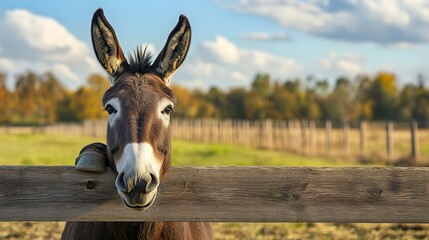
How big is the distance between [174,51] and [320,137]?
146 feet

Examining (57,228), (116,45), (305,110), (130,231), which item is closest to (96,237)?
(130,231)

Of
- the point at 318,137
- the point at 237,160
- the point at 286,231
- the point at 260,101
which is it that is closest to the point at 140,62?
the point at 286,231

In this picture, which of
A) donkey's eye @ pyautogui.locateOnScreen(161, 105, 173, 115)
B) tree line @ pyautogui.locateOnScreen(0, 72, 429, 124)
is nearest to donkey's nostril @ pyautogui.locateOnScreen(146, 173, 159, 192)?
donkey's eye @ pyautogui.locateOnScreen(161, 105, 173, 115)

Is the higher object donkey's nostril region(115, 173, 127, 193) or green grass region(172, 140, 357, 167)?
donkey's nostril region(115, 173, 127, 193)

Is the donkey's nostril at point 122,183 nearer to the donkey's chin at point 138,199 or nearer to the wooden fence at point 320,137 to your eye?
the donkey's chin at point 138,199

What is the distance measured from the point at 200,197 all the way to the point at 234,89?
91.7 m

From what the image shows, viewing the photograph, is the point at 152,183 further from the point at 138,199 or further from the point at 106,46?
the point at 106,46

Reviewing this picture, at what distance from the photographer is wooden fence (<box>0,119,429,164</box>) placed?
956 inches

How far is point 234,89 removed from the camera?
94875 millimetres

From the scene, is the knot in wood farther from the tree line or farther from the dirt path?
the tree line

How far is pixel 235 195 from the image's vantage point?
3.49 m

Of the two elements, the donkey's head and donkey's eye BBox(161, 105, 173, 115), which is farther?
donkey's eye BBox(161, 105, 173, 115)

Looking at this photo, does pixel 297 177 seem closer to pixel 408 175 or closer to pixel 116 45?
pixel 408 175

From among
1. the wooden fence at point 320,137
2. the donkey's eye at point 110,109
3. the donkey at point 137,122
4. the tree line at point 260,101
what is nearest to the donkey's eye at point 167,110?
the donkey at point 137,122
